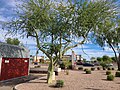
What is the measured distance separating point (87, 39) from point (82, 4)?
3177 millimetres

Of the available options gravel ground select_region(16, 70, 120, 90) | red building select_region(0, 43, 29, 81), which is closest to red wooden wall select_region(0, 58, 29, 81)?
red building select_region(0, 43, 29, 81)

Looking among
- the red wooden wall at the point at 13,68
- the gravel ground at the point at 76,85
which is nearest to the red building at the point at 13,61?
the red wooden wall at the point at 13,68

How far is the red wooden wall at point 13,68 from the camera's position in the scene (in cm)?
1950

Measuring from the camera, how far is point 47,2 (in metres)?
16.0

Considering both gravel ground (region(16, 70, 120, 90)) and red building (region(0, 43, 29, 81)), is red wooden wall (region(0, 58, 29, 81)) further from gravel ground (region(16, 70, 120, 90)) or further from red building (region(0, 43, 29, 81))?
gravel ground (region(16, 70, 120, 90))

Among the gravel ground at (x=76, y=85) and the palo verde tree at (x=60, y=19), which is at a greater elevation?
the palo verde tree at (x=60, y=19)

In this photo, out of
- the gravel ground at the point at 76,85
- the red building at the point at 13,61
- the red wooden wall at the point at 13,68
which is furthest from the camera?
the red wooden wall at the point at 13,68

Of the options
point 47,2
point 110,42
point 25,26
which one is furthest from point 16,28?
point 110,42

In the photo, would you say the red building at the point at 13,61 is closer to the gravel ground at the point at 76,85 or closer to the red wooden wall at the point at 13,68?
the red wooden wall at the point at 13,68

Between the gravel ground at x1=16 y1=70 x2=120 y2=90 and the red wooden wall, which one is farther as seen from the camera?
the red wooden wall

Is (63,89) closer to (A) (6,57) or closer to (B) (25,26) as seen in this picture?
(B) (25,26)

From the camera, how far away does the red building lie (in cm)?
1925

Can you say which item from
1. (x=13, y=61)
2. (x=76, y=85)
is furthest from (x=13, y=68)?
(x=76, y=85)

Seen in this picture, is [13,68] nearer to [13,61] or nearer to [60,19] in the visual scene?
[13,61]
